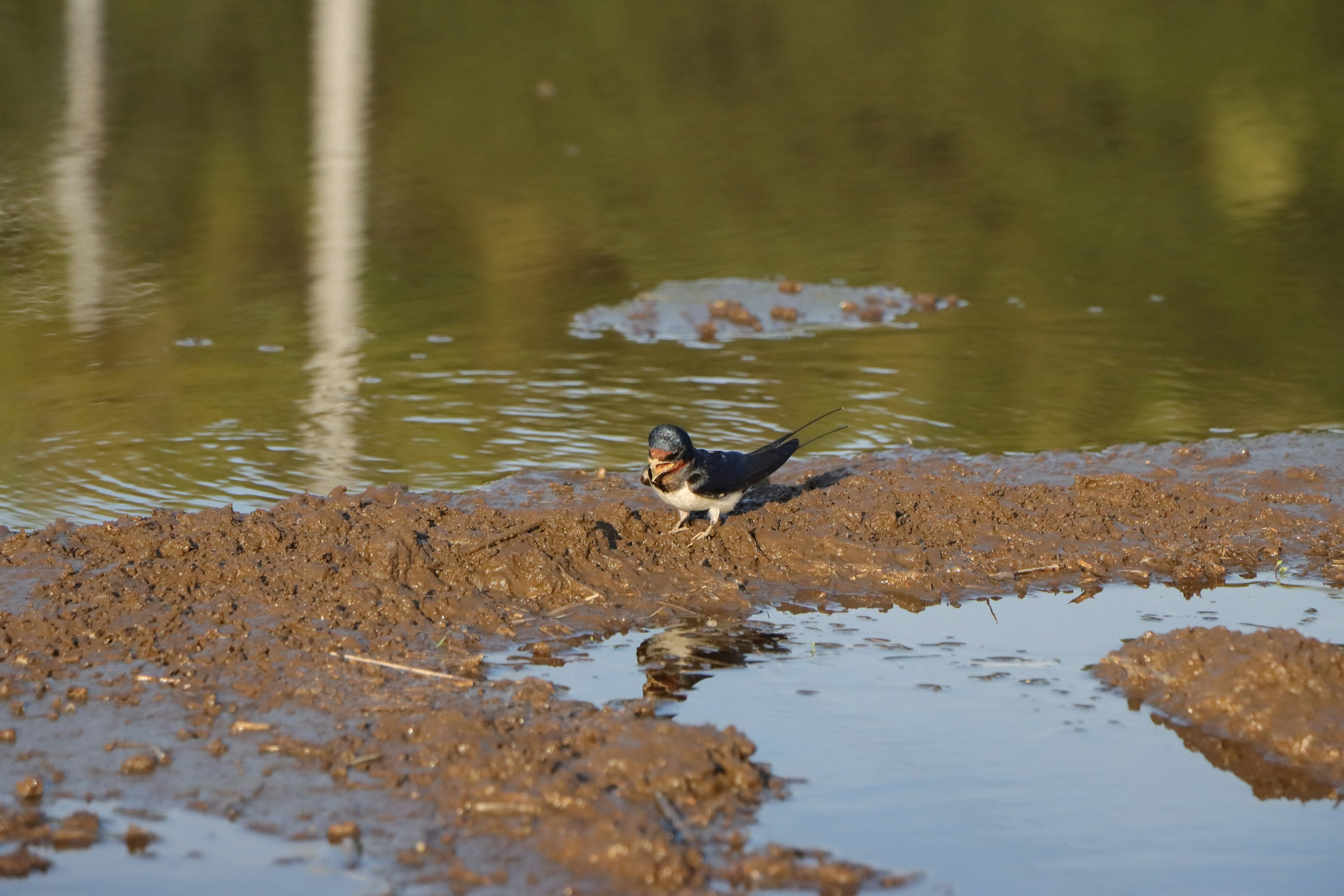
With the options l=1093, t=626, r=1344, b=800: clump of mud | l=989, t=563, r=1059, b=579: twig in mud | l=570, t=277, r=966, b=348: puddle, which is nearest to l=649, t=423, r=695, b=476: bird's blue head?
l=989, t=563, r=1059, b=579: twig in mud

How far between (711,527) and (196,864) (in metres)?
2.98

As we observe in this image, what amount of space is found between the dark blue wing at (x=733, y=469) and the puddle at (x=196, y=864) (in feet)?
8.22

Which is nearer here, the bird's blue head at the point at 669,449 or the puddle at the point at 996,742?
the puddle at the point at 996,742

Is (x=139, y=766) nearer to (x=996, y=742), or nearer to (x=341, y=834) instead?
(x=341, y=834)

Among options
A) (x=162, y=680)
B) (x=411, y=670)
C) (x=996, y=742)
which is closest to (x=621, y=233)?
(x=411, y=670)

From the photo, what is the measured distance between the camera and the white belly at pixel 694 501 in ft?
21.0

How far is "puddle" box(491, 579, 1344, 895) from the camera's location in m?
4.34

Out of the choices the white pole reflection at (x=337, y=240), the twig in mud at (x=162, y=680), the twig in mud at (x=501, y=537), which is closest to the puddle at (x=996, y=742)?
the twig in mud at (x=501, y=537)

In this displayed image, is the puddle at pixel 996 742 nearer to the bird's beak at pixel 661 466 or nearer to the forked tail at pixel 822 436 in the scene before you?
the bird's beak at pixel 661 466

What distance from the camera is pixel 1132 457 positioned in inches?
313

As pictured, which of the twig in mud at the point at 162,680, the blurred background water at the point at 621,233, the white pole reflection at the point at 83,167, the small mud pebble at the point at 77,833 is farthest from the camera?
the white pole reflection at the point at 83,167

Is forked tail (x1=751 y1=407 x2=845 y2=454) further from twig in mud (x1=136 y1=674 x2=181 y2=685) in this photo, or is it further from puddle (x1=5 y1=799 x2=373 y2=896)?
puddle (x1=5 y1=799 x2=373 y2=896)

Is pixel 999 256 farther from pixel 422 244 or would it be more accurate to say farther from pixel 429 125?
pixel 429 125

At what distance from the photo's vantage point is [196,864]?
4215mm
